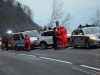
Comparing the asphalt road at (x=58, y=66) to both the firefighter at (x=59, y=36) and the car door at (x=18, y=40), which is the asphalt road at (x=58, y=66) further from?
the car door at (x=18, y=40)

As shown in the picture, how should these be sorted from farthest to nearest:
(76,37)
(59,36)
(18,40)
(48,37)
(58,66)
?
(18,40)
(48,37)
(59,36)
(76,37)
(58,66)

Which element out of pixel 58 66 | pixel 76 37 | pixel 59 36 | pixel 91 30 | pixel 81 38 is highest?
pixel 91 30

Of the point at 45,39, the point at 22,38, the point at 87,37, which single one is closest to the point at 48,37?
the point at 45,39

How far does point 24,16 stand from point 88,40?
382ft

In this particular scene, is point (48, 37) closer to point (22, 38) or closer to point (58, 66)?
point (22, 38)

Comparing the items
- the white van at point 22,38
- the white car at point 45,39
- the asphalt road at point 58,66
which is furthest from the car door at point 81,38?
the white van at point 22,38

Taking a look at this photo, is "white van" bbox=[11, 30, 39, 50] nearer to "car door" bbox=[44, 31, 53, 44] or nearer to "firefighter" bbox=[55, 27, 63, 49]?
"car door" bbox=[44, 31, 53, 44]

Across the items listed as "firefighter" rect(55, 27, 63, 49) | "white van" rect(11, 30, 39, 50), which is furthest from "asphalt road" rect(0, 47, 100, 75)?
"white van" rect(11, 30, 39, 50)

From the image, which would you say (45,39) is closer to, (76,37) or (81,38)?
(76,37)

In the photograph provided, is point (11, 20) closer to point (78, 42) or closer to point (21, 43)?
point (21, 43)

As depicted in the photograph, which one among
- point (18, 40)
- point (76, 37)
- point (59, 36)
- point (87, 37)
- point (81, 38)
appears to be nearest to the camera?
point (87, 37)

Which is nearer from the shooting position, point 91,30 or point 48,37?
point 91,30

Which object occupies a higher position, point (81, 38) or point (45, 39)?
point (45, 39)

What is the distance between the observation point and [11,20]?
121 meters
